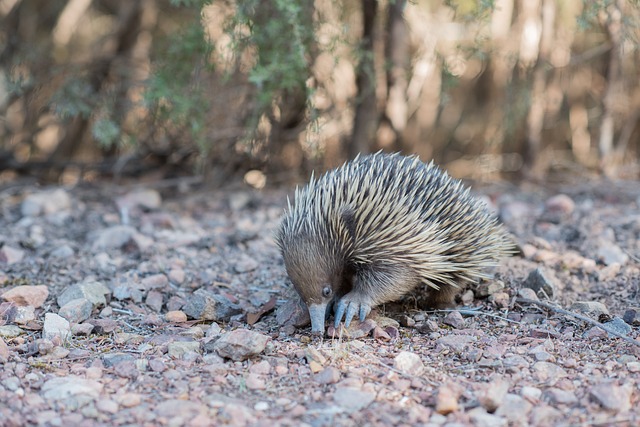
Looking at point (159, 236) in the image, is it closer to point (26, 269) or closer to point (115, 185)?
point (26, 269)

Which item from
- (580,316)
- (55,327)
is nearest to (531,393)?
(580,316)

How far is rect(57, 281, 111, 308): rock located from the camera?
368 cm

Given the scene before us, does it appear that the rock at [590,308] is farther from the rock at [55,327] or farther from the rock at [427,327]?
the rock at [55,327]

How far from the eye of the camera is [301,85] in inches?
220

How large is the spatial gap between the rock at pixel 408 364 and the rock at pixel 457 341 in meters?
0.26

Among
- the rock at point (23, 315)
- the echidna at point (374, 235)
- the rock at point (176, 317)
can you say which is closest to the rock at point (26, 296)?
the rock at point (23, 315)

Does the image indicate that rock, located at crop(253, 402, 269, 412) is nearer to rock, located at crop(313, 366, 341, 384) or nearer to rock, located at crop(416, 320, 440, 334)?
rock, located at crop(313, 366, 341, 384)

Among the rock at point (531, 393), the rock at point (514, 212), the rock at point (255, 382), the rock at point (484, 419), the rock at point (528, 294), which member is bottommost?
the rock at point (255, 382)

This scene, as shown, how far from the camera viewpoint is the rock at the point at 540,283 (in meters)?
3.81

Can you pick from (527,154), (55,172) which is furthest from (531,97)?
(55,172)

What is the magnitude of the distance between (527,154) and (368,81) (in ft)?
5.49

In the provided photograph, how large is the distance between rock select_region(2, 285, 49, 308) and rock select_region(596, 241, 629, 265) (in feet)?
10.0

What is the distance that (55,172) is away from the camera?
22.2ft

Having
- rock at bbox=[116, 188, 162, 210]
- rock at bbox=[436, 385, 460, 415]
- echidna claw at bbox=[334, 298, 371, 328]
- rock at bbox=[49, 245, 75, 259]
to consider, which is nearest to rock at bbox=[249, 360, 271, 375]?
echidna claw at bbox=[334, 298, 371, 328]
